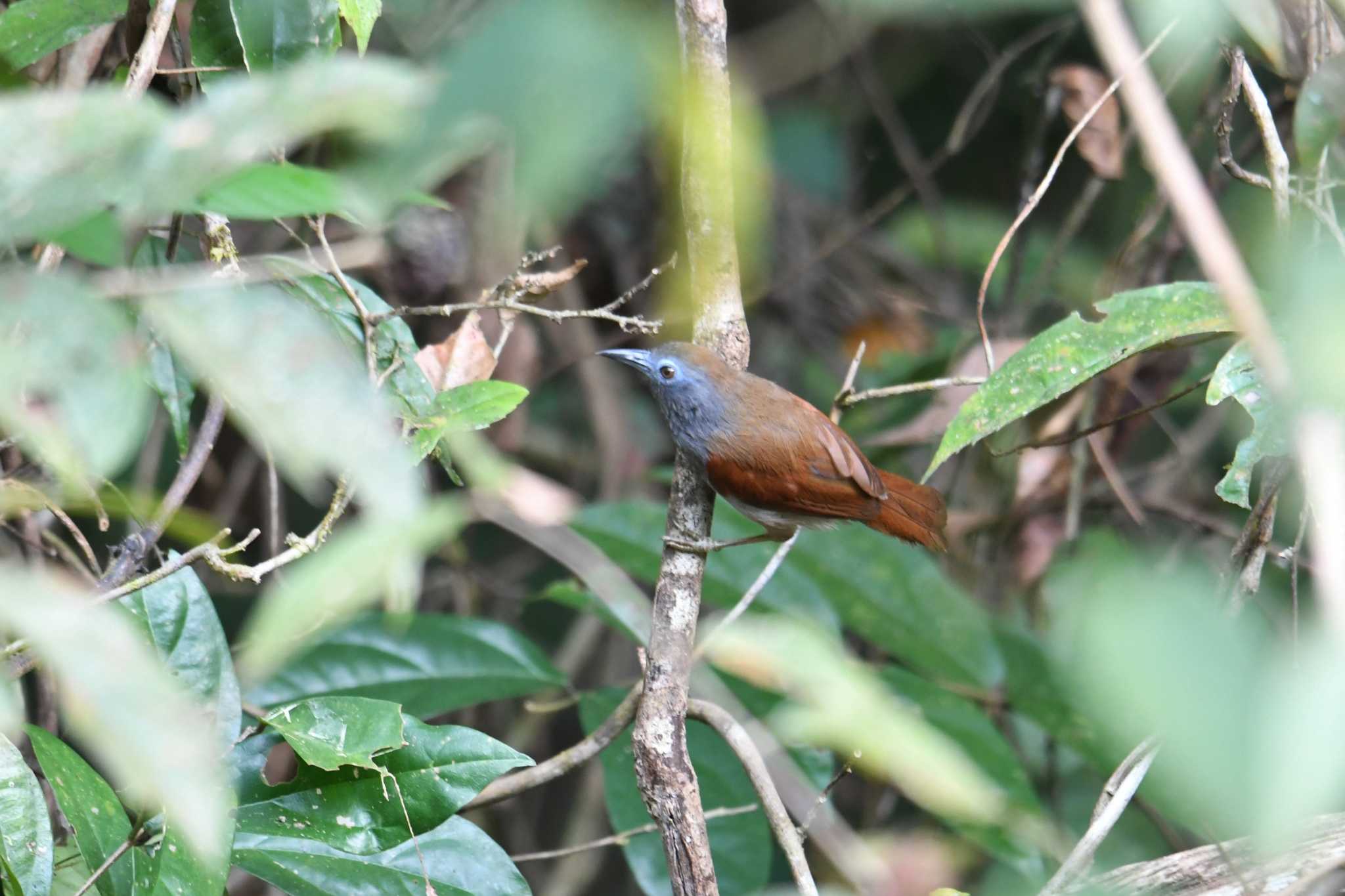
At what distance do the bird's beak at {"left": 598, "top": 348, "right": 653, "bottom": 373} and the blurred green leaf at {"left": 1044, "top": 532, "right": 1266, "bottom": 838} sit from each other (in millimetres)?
2237

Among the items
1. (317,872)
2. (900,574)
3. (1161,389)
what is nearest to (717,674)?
(900,574)

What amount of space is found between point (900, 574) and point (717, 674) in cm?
53

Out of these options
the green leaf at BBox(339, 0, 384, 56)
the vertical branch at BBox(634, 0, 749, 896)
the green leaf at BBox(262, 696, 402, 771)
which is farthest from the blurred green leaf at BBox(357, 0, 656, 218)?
the green leaf at BBox(262, 696, 402, 771)

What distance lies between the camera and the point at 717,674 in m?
2.80

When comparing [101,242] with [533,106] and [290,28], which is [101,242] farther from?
[533,106]

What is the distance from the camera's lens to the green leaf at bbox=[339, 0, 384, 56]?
1377 millimetres

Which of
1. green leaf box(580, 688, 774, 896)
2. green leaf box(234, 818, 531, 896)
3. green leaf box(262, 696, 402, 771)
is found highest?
green leaf box(262, 696, 402, 771)

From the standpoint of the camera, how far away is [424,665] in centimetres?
265

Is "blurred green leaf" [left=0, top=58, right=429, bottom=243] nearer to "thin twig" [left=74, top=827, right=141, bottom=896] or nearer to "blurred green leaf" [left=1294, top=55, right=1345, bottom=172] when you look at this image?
"thin twig" [left=74, top=827, right=141, bottom=896]

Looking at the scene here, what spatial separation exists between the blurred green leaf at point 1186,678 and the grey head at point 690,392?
177cm

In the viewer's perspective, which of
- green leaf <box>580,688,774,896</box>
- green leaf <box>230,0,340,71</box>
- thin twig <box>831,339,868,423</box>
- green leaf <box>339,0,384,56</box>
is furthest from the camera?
green leaf <box>580,688,774,896</box>

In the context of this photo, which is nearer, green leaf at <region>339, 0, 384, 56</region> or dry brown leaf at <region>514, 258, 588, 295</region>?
green leaf at <region>339, 0, 384, 56</region>

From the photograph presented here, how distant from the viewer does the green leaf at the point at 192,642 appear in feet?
5.37

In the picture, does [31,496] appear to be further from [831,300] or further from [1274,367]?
[831,300]
